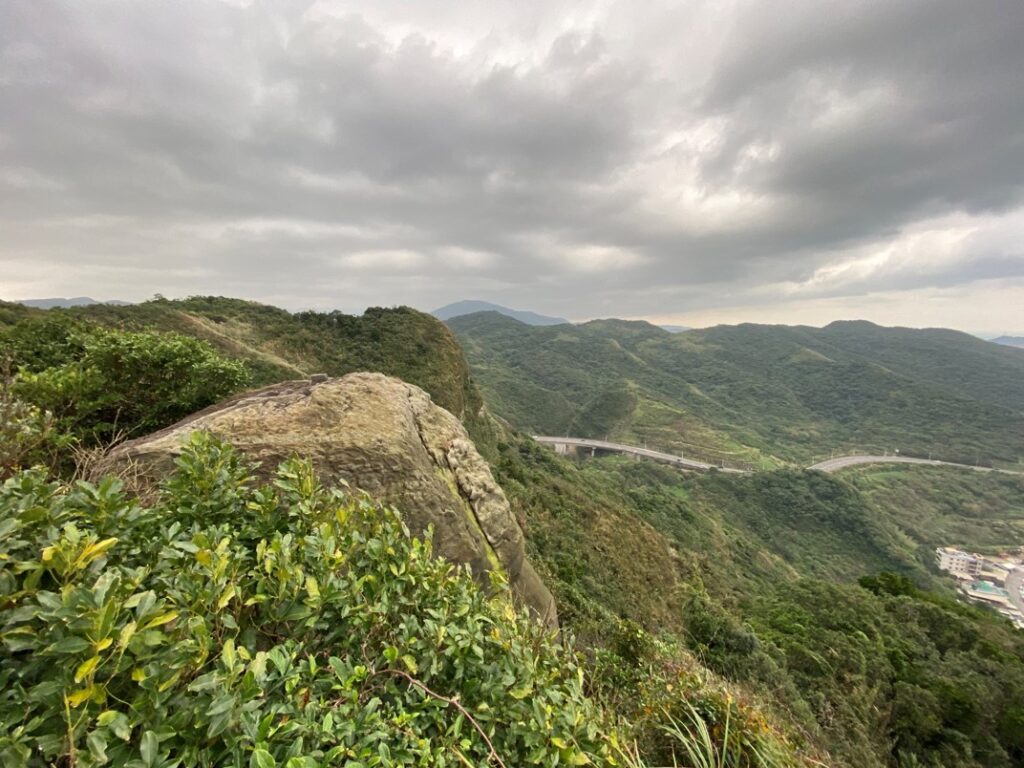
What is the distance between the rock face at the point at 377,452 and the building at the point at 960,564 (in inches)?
3827

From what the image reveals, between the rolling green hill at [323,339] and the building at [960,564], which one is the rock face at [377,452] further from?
the building at [960,564]

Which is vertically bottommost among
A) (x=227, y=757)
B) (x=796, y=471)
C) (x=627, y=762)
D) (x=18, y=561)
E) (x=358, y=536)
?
(x=796, y=471)

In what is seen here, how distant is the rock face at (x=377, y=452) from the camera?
5.82m

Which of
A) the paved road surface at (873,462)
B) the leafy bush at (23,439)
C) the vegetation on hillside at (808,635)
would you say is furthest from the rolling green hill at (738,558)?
the paved road surface at (873,462)

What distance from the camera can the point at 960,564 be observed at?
69500 millimetres

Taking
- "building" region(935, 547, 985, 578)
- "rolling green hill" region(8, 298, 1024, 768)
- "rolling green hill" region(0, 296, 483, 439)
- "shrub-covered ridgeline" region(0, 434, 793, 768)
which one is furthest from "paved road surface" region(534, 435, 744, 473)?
"shrub-covered ridgeline" region(0, 434, 793, 768)

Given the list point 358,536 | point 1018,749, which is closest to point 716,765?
point 358,536

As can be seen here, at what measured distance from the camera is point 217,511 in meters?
2.82

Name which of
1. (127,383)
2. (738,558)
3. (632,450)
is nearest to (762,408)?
(632,450)

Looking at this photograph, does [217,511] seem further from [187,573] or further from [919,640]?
[919,640]

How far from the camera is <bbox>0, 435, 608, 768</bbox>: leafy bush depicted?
1502mm

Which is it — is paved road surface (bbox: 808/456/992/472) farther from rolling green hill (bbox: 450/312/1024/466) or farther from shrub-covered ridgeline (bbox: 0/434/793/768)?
shrub-covered ridgeline (bbox: 0/434/793/768)

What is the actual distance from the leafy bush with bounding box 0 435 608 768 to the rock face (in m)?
2.80

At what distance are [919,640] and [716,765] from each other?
27927 millimetres
